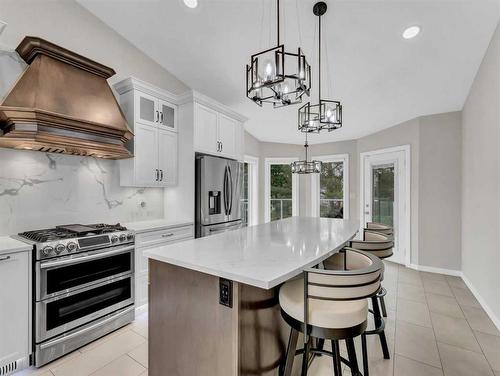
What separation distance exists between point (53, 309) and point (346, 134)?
534cm

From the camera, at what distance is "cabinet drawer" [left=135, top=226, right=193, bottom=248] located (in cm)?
279

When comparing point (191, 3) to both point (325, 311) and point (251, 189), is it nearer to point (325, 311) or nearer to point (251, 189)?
point (325, 311)

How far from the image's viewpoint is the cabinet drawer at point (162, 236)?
2787 millimetres

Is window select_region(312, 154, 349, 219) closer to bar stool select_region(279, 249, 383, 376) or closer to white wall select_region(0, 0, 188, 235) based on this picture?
white wall select_region(0, 0, 188, 235)

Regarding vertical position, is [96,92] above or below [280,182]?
above

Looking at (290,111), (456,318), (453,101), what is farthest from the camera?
(290,111)

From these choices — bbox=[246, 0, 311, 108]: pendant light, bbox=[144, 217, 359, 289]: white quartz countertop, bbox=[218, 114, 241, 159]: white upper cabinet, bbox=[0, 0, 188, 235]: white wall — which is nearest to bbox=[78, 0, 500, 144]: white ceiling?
bbox=[0, 0, 188, 235]: white wall

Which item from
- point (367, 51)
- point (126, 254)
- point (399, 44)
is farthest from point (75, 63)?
point (399, 44)

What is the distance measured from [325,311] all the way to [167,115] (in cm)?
304

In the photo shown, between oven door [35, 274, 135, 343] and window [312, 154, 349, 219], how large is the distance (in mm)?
4577

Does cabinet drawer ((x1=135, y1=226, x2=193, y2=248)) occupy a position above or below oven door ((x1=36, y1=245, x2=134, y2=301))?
above

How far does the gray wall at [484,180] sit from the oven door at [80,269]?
374 centimetres

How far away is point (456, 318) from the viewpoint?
9.00 ft

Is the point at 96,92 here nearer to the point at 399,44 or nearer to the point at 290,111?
the point at 290,111
